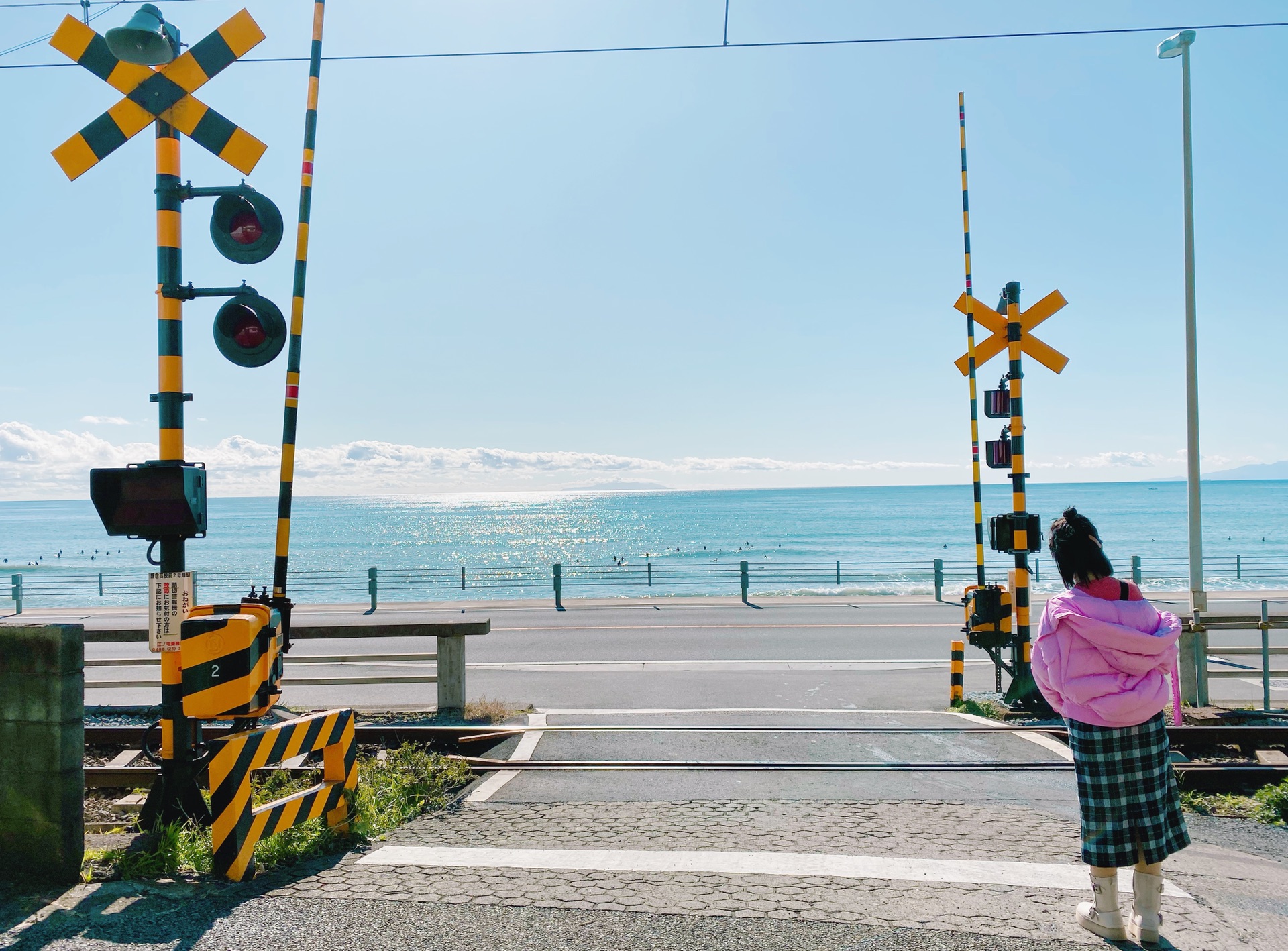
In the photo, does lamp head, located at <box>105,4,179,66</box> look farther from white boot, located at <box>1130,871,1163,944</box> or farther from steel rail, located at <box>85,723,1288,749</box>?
white boot, located at <box>1130,871,1163,944</box>

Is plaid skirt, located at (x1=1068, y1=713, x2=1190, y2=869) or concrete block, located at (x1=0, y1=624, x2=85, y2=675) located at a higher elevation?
concrete block, located at (x1=0, y1=624, x2=85, y2=675)

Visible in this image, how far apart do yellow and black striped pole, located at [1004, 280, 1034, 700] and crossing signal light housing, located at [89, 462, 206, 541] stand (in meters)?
7.22

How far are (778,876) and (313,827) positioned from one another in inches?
100

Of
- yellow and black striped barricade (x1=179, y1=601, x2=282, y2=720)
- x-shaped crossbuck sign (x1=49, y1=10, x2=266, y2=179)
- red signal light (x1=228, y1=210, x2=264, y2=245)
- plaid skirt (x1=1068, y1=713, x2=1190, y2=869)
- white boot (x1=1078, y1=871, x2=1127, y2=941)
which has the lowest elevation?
white boot (x1=1078, y1=871, x2=1127, y2=941)

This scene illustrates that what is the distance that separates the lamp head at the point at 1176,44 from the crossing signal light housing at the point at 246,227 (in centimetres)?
1126

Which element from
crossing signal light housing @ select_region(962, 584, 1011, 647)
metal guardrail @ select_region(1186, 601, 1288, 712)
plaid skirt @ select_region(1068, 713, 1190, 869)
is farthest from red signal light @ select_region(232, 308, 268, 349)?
metal guardrail @ select_region(1186, 601, 1288, 712)

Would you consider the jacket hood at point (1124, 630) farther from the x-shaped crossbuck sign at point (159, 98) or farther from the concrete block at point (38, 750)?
the x-shaped crossbuck sign at point (159, 98)

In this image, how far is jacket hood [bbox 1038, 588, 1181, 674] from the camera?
3373mm

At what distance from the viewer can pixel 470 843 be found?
4.76 meters

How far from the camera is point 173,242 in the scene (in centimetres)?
492

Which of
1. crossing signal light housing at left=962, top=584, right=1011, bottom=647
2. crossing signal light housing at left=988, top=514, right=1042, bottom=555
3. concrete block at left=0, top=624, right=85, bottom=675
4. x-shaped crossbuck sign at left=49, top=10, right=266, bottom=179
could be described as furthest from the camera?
crossing signal light housing at left=962, top=584, right=1011, bottom=647

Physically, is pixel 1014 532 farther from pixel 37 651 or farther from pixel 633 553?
pixel 633 553

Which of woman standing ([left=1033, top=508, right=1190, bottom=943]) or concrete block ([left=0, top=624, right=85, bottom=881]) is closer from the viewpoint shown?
woman standing ([left=1033, top=508, right=1190, bottom=943])

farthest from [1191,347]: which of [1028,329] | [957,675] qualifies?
[957,675]
